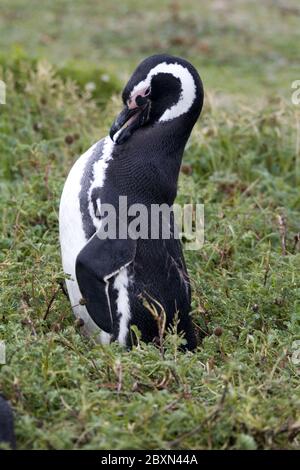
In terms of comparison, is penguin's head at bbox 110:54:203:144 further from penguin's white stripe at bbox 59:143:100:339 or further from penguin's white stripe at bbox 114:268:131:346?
penguin's white stripe at bbox 114:268:131:346

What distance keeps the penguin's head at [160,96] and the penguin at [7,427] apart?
4.72 feet

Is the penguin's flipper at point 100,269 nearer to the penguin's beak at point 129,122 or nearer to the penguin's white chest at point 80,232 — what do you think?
the penguin's white chest at point 80,232

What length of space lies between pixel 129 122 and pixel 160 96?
170 mm

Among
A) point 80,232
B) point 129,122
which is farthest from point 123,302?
point 129,122

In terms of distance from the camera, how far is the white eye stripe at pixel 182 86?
3.96 metres

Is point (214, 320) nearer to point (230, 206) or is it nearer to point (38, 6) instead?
point (230, 206)

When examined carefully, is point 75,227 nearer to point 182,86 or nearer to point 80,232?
point 80,232

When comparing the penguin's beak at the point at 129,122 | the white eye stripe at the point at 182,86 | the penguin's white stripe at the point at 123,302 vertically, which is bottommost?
the penguin's white stripe at the point at 123,302

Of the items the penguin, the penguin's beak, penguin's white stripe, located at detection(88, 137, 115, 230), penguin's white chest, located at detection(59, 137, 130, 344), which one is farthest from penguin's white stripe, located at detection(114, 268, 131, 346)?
the penguin

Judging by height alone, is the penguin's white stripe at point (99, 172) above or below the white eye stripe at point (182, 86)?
below

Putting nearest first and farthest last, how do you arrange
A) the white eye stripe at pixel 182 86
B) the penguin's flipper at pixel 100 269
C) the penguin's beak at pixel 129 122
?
the penguin's flipper at pixel 100 269
the white eye stripe at pixel 182 86
the penguin's beak at pixel 129 122

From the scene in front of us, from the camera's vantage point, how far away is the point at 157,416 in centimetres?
311

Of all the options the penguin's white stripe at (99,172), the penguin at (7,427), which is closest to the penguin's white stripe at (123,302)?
the penguin's white stripe at (99,172)

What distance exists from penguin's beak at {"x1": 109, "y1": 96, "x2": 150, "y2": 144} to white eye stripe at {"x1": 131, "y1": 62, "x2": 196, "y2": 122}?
2.8 inches
